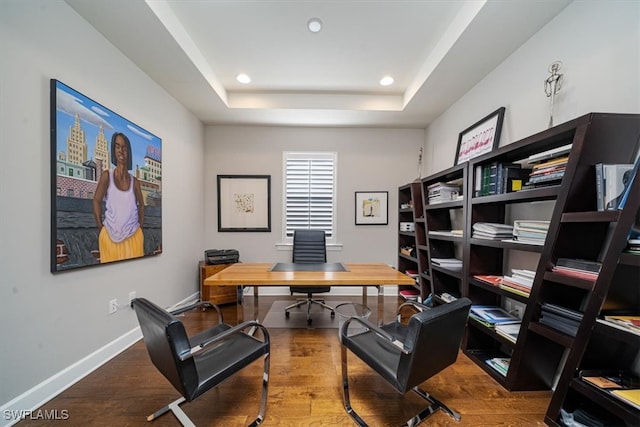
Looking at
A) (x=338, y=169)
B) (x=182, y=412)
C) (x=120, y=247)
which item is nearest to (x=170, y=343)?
(x=182, y=412)

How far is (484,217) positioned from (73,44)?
3.49m

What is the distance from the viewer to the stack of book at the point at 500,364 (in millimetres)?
1808

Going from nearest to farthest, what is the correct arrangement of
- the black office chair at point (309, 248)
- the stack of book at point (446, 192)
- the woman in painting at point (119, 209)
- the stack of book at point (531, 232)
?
the stack of book at point (531, 232), the woman in painting at point (119, 209), the stack of book at point (446, 192), the black office chair at point (309, 248)

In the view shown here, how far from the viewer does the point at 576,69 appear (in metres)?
1.62

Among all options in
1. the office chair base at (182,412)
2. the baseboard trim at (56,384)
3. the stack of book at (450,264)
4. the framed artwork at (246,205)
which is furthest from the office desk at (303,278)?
the framed artwork at (246,205)

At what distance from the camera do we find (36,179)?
152 centimetres

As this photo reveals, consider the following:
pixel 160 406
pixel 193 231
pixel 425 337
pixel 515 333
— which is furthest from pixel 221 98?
pixel 515 333

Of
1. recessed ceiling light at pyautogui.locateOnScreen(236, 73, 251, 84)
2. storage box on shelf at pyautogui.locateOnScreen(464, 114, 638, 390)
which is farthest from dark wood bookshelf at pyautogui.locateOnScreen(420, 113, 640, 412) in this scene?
recessed ceiling light at pyautogui.locateOnScreen(236, 73, 251, 84)

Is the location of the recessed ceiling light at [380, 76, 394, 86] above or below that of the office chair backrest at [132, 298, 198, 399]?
above

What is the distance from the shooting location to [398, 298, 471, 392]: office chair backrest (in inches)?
47.0

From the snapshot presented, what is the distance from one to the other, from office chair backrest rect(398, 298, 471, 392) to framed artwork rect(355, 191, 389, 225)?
8.42ft

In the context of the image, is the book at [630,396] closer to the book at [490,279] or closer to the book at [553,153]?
the book at [490,279]

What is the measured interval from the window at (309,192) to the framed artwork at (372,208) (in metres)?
0.44

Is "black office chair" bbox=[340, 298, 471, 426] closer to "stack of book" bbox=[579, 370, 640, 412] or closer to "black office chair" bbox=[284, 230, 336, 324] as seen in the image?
"stack of book" bbox=[579, 370, 640, 412]
